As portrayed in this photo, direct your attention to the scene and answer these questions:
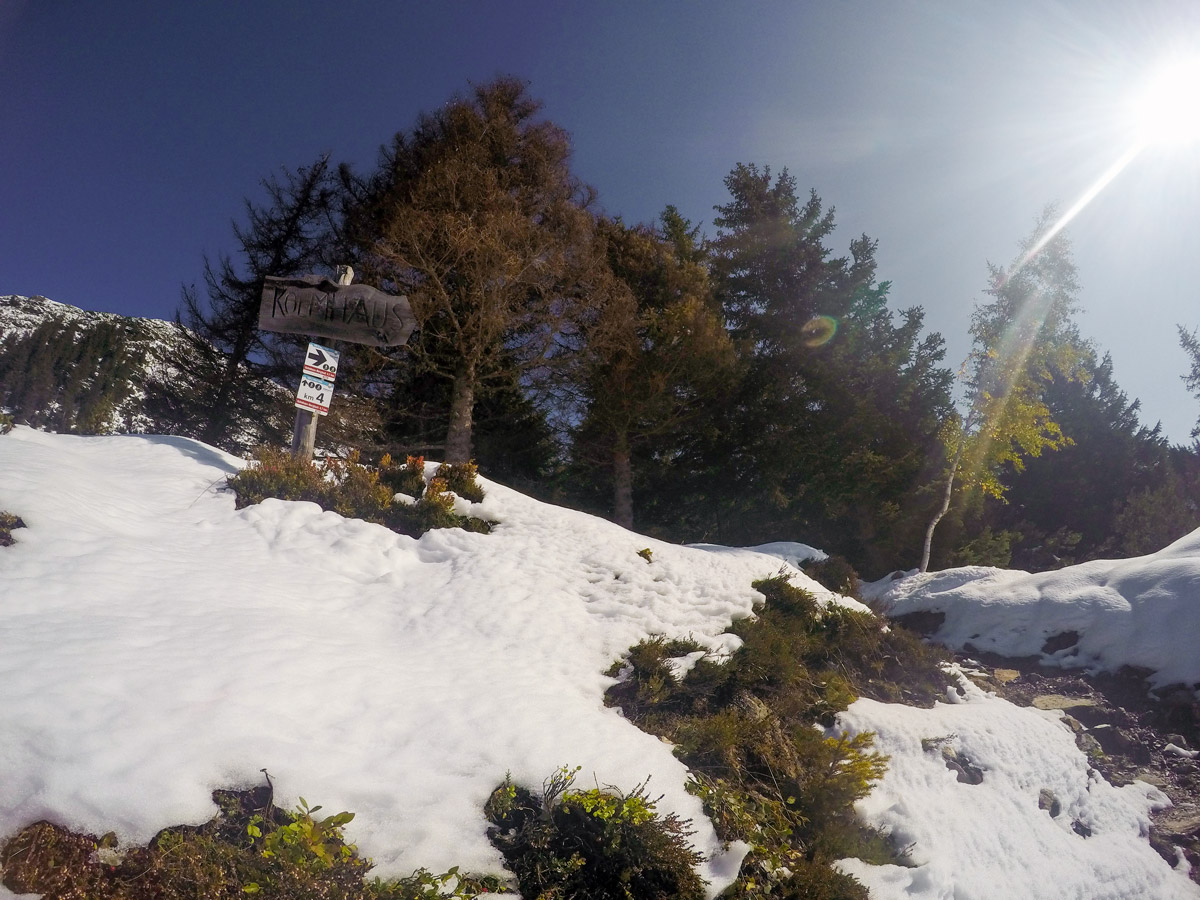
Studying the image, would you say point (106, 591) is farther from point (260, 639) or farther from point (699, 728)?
point (699, 728)

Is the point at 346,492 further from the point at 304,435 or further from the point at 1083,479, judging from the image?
the point at 1083,479

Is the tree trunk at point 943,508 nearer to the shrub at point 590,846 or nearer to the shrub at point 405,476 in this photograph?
the shrub at point 405,476

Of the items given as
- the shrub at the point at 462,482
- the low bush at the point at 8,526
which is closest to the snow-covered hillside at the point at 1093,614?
the shrub at the point at 462,482

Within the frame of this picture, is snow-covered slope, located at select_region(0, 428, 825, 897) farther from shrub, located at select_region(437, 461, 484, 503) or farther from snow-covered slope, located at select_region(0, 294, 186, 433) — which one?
snow-covered slope, located at select_region(0, 294, 186, 433)

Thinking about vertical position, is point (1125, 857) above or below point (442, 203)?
below

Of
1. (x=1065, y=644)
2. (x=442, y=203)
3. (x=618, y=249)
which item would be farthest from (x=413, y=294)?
(x=1065, y=644)

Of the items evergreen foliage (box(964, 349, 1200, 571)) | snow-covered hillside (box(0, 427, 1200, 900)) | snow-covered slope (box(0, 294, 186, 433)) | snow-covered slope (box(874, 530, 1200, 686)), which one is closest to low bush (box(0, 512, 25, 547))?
snow-covered hillside (box(0, 427, 1200, 900))

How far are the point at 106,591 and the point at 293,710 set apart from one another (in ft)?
6.24

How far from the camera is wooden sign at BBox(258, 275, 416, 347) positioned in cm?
779

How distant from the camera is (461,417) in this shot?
39.4 feet

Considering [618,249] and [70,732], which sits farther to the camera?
[618,249]

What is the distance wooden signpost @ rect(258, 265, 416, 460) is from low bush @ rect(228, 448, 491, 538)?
0.45m

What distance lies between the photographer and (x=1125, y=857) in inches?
185

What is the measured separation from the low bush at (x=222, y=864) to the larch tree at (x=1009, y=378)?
17425 millimetres
